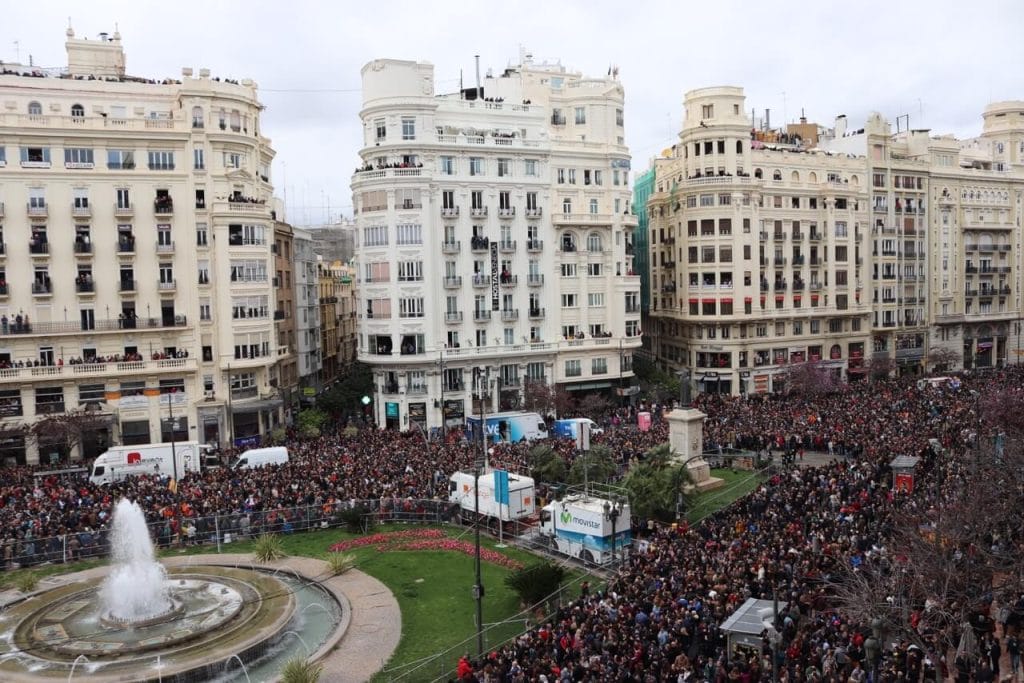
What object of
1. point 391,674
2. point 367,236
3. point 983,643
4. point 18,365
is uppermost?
point 367,236

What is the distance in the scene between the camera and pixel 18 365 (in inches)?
1930

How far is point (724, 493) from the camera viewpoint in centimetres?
3700

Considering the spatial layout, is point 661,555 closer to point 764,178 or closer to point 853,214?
point 764,178

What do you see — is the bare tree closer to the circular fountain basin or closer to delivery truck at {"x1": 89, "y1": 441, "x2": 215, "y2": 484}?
the circular fountain basin

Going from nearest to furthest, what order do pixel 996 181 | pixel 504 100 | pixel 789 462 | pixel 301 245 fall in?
pixel 789 462, pixel 504 100, pixel 301 245, pixel 996 181

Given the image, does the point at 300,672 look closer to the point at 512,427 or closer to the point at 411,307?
the point at 512,427

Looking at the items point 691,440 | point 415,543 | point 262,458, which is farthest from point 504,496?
point 262,458

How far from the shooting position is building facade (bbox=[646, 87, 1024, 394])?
2724 inches

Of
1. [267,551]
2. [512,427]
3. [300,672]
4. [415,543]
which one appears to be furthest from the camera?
[512,427]

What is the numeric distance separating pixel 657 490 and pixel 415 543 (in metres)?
9.23

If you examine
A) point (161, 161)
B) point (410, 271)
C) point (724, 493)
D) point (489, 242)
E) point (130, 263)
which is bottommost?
point (724, 493)

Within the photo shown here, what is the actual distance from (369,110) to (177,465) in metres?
28.6

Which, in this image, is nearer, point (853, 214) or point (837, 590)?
point (837, 590)

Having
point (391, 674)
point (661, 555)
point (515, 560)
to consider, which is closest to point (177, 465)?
point (515, 560)
